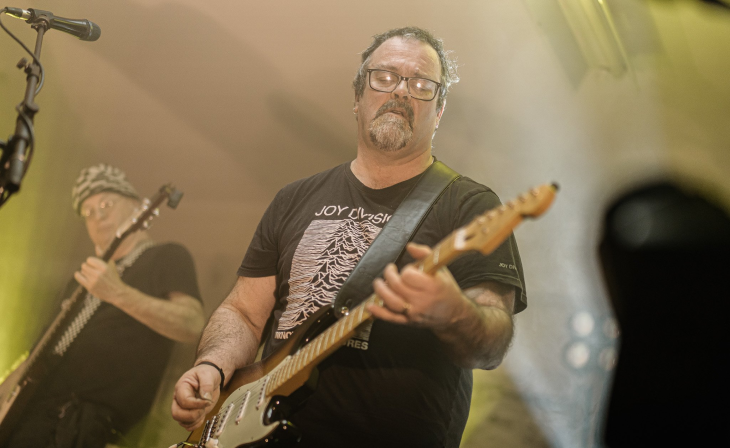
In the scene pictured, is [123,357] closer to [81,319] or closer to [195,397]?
[81,319]

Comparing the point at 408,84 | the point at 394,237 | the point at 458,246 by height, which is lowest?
the point at 458,246

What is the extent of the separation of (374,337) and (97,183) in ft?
10.3

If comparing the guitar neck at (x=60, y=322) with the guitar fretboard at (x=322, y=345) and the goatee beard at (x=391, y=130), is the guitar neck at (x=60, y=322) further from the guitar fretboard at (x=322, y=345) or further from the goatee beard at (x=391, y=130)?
the guitar fretboard at (x=322, y=345)

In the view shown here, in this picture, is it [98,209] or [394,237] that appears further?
[98,209]

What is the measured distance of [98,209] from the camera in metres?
3.92

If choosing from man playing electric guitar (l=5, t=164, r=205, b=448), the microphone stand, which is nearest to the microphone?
the microphone stand

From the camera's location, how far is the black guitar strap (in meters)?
1.64

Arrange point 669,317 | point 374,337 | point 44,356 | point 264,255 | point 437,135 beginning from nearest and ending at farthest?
point 374,337 → point 264,255 → point 669,317 → point 44,356 → point 437,135

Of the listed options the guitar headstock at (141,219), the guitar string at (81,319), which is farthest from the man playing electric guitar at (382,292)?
the guitar string at (81,319)

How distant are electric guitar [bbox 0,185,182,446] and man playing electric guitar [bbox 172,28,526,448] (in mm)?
1539

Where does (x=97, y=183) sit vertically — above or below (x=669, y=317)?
above

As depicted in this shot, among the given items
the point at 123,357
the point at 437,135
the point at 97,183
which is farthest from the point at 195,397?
the point at 97,183

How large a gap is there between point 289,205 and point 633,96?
2.19m

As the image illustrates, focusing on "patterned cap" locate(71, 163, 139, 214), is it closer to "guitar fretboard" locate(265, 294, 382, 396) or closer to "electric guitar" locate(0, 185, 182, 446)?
"electric guitar" locate(0, 185, 182, 446)
